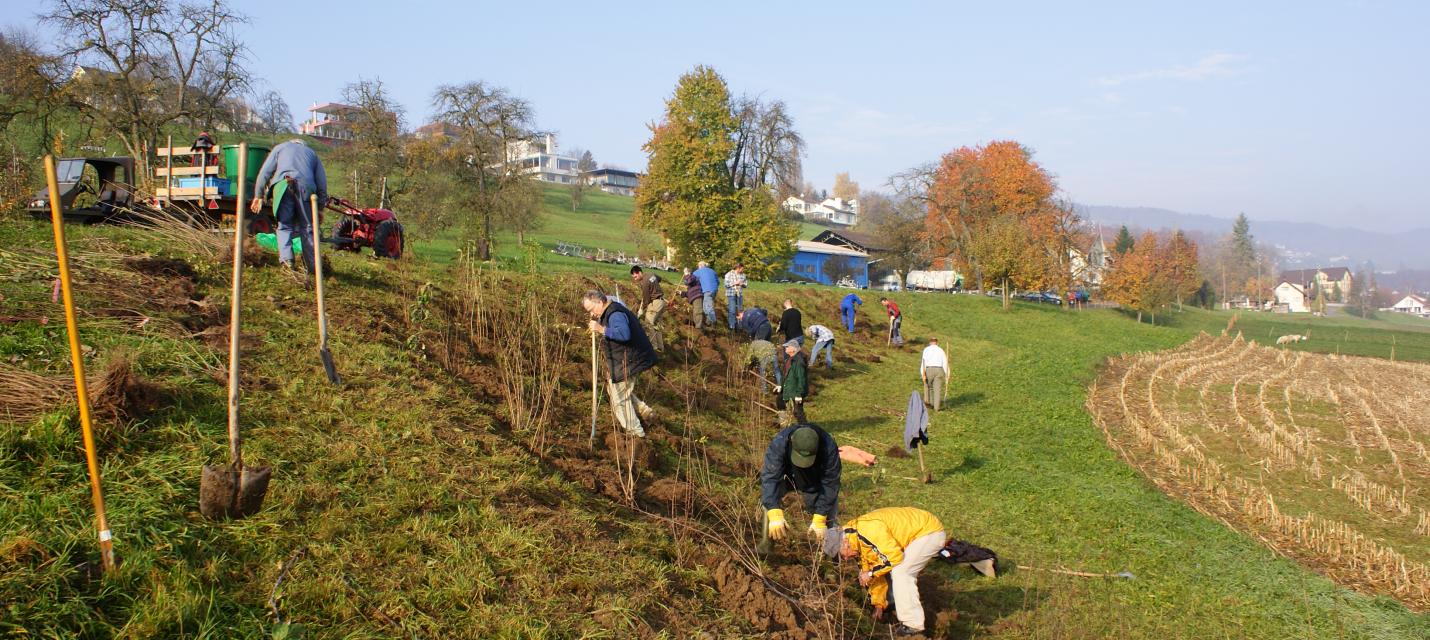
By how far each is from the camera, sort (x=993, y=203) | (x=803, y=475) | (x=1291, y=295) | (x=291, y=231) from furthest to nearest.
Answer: (x=1291, y=295) < (x=993, y=203) < (x=291, y=231) < (x=803, y=475)

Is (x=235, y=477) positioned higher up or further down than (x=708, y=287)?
further down

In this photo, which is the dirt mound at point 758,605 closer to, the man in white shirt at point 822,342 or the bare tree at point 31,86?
the man in white shirt at point 822,342

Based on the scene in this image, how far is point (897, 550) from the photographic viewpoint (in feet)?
17.4

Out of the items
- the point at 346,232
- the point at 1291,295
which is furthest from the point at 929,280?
the point at 1291,295

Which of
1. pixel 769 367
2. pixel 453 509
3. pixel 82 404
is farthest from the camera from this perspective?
pixel 769 367

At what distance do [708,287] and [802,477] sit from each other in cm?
977

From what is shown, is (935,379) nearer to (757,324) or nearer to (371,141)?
(757,324)

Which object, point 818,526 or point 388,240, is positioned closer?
point 818,526

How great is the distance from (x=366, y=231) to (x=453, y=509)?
291 inches

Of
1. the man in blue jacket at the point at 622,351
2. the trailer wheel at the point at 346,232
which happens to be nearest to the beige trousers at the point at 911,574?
the man in blue jacket at the point at 622,351

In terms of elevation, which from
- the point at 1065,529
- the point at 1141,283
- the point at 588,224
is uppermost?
the point at 588,224

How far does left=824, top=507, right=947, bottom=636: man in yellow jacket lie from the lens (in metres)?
5.26

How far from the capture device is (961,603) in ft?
20.0

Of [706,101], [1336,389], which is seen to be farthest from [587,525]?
[706,101]
